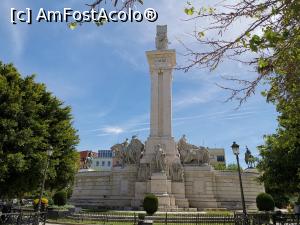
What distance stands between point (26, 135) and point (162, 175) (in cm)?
1483

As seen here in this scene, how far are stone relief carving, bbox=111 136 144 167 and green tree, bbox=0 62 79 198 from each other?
10.5m

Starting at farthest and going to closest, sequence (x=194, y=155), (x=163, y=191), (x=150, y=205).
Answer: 1. (x=194, y=155)
2. (x=163, y=191)
3. (x=150, y=205)

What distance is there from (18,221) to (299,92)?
41.1 feet

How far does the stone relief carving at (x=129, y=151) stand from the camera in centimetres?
3531

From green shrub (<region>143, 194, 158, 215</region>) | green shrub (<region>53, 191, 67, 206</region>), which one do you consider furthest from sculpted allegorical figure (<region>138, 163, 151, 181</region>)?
green shrub (<region>53, 191, 67, 206</region>)

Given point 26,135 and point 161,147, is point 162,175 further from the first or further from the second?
point 26,135

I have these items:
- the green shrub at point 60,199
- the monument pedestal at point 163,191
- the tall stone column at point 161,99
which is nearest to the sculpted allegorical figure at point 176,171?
the monument pedestal at point 163,191

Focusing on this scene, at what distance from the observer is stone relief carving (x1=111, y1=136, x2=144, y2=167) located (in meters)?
A: 35.3

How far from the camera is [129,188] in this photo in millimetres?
33719

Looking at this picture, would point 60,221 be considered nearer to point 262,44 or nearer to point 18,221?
point 18,221

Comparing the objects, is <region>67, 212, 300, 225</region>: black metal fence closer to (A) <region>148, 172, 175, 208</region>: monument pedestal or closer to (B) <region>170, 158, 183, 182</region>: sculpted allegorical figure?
(A) <region>148, 172, 175, 208</region>: monument pedestal

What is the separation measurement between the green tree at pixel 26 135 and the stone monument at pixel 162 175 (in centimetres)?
941

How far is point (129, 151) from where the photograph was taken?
116 feet

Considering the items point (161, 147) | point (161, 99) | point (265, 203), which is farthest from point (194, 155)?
point (265, 203)
